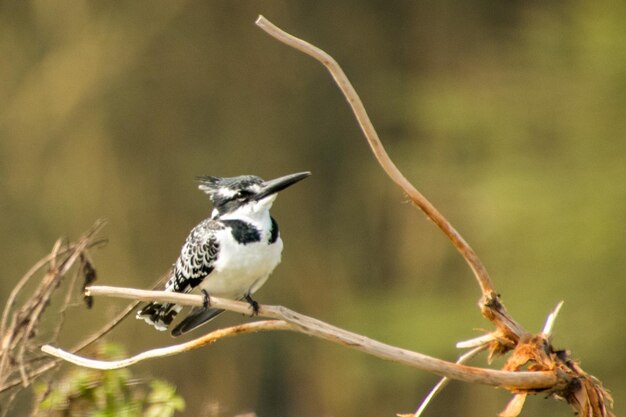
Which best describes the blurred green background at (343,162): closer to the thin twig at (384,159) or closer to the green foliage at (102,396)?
the green foliage at (102,396)

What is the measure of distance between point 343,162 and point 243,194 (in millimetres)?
5749

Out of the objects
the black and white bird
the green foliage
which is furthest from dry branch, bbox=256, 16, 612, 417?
the black and white bird

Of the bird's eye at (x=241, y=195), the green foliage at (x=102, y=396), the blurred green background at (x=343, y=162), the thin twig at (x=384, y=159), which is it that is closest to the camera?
the thin twig at (x=384, y=159)

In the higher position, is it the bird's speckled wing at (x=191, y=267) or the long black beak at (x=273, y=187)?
the long black beak at (x=273, y=187)

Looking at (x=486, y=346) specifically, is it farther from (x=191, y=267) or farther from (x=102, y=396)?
(x=191, y=267)

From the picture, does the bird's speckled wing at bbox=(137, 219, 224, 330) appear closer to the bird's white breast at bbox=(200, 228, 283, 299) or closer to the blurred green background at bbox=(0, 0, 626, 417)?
the bird's white breast at bbox=(200, 228, 283, 299)

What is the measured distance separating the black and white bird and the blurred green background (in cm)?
442

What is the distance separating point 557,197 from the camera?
8.03 metres

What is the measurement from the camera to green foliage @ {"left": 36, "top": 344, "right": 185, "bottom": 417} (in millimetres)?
2340

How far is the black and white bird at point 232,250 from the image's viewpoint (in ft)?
10.3

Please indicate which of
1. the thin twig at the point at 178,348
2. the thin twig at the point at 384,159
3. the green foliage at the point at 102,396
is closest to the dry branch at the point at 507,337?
the thin twig at the point at 384,159

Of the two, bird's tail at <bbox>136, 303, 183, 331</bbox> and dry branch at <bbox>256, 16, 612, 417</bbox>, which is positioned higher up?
dry branch at <bbox>256, 16, 612, 417</bbox>

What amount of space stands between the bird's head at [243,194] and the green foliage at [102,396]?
2.85 ft

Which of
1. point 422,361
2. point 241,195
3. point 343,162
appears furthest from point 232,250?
point 343,162
